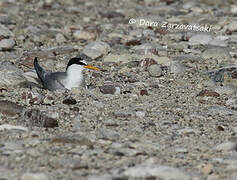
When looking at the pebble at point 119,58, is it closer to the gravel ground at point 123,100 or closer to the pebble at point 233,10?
the gravel ground at point 123,100

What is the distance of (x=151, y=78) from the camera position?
863 centimetres

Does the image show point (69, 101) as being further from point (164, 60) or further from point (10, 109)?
point (164, 60)

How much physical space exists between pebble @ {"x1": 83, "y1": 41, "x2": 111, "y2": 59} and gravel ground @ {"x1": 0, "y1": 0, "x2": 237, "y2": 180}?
0.06 feet

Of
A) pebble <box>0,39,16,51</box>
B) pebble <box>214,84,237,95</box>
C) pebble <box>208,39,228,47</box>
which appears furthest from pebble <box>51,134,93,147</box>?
pebble <box>208,39,228,47</box>

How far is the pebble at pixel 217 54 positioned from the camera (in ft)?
32.3

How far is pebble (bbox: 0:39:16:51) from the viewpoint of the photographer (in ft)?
33.8

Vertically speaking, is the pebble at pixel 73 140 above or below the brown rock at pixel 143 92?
below

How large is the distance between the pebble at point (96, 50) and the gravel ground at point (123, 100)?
2cm

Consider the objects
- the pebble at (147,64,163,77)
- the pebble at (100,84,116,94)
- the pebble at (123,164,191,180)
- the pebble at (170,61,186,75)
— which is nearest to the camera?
the pebble at (123,164,191,180)

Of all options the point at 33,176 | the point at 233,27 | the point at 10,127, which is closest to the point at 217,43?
the point at 233,27

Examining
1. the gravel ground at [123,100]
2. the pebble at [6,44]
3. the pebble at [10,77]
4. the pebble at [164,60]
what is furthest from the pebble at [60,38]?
the pebble at [10,77]

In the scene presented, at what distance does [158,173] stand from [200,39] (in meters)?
6.61

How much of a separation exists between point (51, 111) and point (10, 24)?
6397mm

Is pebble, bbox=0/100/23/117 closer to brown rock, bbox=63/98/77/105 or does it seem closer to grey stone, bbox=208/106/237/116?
brown rock, bbox=63/98/77/105
